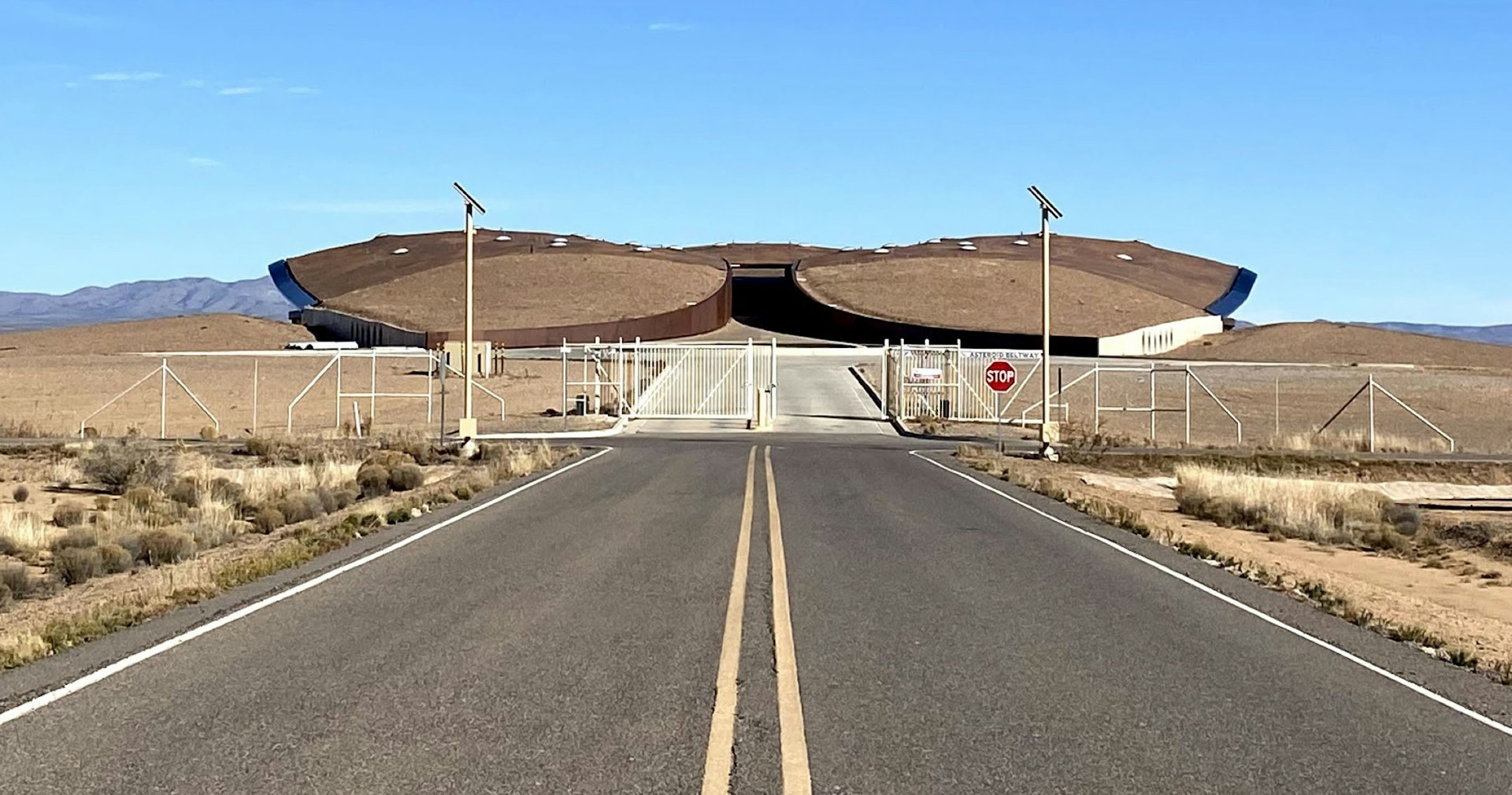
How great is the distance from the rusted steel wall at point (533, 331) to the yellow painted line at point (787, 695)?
84.2 m

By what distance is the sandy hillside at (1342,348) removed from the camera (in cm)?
10112

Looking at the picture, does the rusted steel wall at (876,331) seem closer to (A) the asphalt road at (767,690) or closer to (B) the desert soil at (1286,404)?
(B) the desert soil at (1286,404)

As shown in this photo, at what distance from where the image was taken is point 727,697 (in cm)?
852

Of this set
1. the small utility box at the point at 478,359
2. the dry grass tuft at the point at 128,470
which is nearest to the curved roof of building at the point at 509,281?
the small utility box at the point at 478,359

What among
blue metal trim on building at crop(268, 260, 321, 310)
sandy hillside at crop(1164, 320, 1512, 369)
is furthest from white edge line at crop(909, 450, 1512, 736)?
blue metal trim on building at crop(268, 260, 321, 310)

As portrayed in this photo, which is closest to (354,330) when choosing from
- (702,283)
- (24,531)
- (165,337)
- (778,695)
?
(165,337)

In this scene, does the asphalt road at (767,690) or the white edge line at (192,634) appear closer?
the asphalt road at (767,690)

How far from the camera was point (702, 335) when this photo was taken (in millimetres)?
116000

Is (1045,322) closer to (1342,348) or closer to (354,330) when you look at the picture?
(1342,348)

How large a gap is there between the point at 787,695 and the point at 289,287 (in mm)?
135240

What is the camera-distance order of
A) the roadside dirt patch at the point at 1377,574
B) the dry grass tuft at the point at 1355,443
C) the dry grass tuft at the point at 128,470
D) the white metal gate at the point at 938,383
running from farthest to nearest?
the white metal gate at the point at 938,383
the dry grass tuft at the point at 1355,443
the dry grass tuft at the point at 128,470
the roadside dirt patch at the point at 1377,574

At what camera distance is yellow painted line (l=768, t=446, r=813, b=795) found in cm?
684

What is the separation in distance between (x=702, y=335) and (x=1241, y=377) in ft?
168

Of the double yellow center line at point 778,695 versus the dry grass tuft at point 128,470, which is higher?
the dry grass tuft at point 128,470
